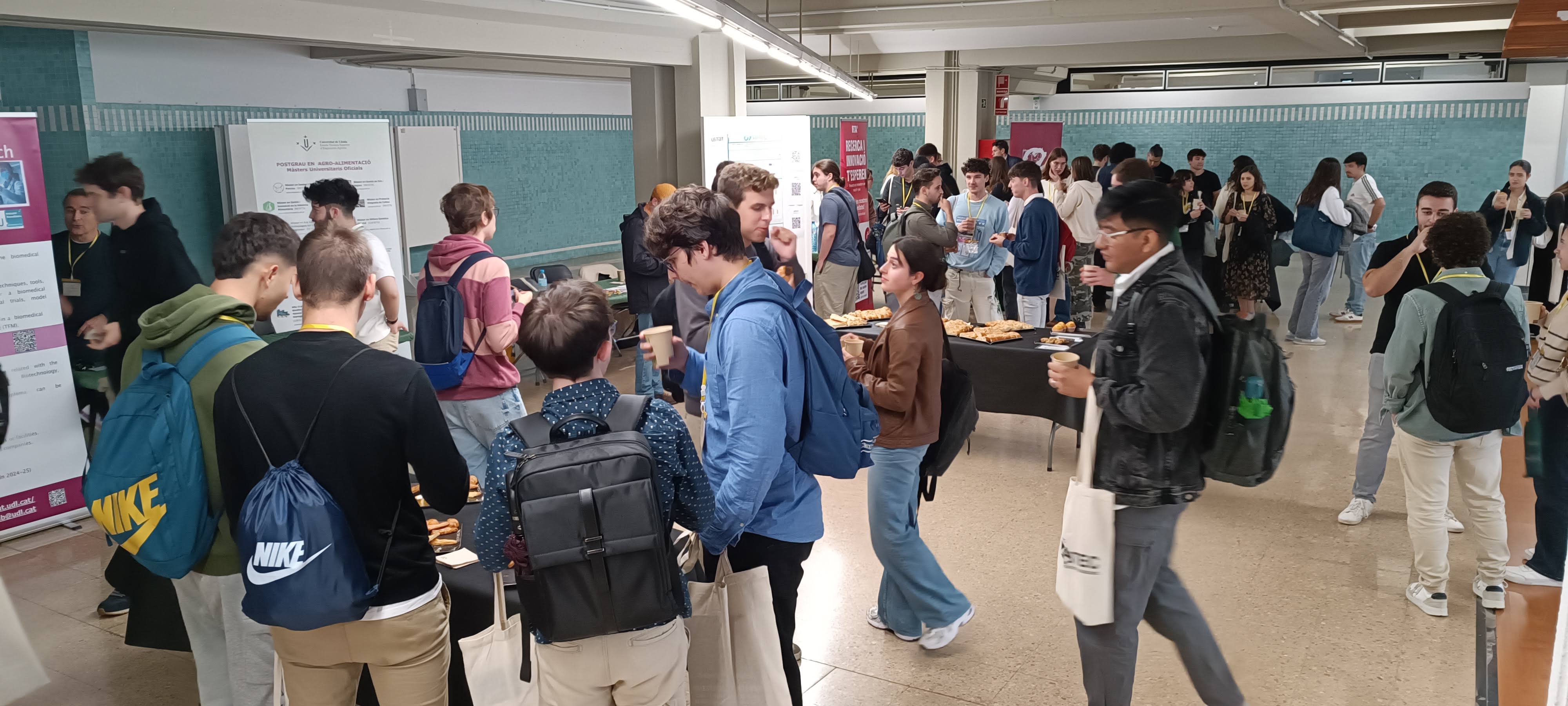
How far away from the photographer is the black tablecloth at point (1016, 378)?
5.91 meters

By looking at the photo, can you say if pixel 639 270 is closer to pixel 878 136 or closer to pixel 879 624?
pixel 879 624

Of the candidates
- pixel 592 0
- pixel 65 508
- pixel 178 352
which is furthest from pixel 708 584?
pixel 592 0

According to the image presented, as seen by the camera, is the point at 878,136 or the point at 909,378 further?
the point at 878,136

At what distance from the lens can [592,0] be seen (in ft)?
23.5

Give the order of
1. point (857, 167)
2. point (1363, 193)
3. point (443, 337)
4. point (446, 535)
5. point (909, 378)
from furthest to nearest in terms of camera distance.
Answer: point (857, 167), point (1363, 193), point (443, 337), point (909, 378), point (446, 535)

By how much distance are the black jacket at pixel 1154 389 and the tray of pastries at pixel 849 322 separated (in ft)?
12.2

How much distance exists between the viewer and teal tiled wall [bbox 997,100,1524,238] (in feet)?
45.6

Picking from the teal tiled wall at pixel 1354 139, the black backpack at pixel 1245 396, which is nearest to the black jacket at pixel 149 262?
the black backpack at pixel 1245 396

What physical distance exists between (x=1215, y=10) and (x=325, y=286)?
8.35 metres

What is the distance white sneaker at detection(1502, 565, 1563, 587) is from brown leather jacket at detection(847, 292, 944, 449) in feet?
9.49

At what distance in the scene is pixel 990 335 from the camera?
616 cm

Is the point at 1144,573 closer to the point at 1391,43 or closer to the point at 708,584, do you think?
the point at 708,584

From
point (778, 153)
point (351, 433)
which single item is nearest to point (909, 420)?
point (351, 433)

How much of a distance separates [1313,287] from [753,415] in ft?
30.2
